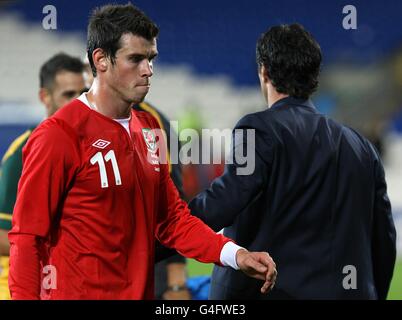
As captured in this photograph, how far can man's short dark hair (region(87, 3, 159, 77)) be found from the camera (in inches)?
76.9

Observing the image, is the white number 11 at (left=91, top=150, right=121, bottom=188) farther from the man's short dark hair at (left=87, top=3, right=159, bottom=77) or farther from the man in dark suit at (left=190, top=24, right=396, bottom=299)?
the man in dark suit at (left=190, top=24, right=396, bottom=299)

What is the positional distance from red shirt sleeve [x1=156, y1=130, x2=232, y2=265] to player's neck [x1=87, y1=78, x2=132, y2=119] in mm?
232

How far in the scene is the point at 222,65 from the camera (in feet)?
34.1

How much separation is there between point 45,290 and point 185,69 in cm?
847

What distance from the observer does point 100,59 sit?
1971 millimetres

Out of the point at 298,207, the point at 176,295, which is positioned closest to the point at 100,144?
the point at 298,207

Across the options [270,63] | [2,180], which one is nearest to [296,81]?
[270,63]

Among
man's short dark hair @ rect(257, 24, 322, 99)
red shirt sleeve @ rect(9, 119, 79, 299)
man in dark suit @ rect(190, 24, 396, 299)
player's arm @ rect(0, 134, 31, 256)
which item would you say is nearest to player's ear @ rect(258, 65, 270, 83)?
man's short dark hair @ rect(257, 24, 322, 99)

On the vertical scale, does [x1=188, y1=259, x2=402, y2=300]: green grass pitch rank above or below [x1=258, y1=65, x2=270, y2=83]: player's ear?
below

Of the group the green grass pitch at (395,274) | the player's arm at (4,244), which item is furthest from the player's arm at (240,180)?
the green grass pitch at (395,274)

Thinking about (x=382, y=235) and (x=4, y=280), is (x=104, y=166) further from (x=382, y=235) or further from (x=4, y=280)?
(x=4, y=280)

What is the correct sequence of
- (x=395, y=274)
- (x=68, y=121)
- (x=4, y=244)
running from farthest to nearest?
(x=395, y=274), (x=4, y=244), (x=68, y=121)

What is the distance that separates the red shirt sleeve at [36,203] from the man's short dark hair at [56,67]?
6.33 feet

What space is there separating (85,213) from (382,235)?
3.28 ft
